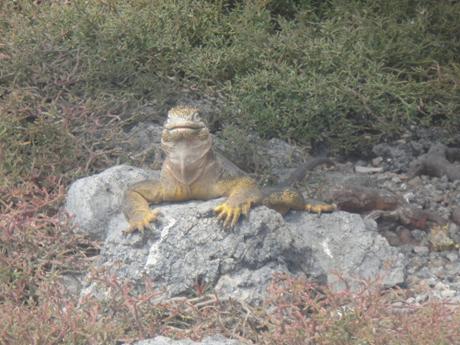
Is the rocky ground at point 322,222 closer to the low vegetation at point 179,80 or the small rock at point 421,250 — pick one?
the small rock at point 421,250

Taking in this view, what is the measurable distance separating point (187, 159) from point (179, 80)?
252cm

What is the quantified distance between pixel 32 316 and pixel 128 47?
3.50 m

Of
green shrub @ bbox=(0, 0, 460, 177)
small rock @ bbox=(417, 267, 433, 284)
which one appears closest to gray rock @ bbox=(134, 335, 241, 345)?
small rock @ bbox=(417, 267, 433, 284)

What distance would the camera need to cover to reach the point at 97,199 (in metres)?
6.35

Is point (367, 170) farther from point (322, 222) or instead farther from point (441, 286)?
point (441, 286)

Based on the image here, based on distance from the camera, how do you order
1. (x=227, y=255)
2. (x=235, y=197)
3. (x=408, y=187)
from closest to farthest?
(x=227, y=255), (x=235, y=197), (x=408, y=187)

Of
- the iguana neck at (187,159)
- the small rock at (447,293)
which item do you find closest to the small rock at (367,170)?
the small rock at (447,293)

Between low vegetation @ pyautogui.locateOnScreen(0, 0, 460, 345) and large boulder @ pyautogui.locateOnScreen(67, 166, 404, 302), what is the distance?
0.42 m

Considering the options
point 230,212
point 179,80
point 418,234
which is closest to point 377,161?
point 418,234

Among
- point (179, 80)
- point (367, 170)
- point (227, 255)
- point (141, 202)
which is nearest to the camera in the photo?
point (227, 255)

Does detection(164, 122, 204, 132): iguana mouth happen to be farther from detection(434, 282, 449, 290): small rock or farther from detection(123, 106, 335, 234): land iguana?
detection(434, 282, 449, 290): small rock

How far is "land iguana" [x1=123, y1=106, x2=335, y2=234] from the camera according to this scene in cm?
566

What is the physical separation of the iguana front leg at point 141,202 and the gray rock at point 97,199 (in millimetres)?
392

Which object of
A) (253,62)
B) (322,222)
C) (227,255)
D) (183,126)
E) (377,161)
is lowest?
(377,161)
